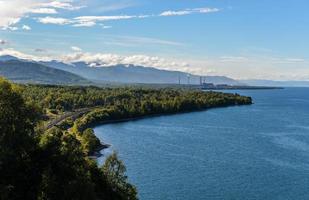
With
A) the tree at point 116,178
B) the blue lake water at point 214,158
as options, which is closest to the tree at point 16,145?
the tree at point 116,178

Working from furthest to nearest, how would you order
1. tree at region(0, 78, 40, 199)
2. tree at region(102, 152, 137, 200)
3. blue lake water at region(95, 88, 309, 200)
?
1. blue lake water at region(95, 88, 309, 200)
2. tree at region(102, 152, 137, 200)
3. tree at region(0, 78, 40, 199)

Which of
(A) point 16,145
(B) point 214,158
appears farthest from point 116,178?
(B) point 214,158

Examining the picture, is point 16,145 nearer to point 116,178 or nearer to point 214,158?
point 116,178

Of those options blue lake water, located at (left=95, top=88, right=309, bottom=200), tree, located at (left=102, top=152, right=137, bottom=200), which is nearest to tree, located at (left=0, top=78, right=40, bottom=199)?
tree, located at (left=102, top=152, right=137, bottom=200)

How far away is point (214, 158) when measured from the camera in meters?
96.5

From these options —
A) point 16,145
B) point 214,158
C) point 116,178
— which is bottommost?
point 214,158

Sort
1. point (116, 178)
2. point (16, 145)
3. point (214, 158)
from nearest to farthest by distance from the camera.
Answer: point (16, 145)
point (116, 178)
point (214, 158)

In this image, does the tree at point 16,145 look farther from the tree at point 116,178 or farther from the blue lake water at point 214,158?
the blue lake water at point 214,158

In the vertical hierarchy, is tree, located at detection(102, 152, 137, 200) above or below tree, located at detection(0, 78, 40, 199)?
below

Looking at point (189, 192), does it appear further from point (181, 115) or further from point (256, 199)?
point (181, 115)

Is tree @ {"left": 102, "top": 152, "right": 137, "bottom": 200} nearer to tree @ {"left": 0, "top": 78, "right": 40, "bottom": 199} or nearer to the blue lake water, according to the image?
tree @ {"left": 0, "top": 78, "right": 40, "bottom": 199}

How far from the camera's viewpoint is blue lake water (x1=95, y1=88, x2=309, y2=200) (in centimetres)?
7281

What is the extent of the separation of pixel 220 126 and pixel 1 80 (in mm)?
112734

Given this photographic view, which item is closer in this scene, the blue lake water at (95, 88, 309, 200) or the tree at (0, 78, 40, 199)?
the tree at (0, 78, 40, 199)
